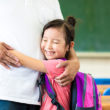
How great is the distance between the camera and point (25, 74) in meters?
0.99

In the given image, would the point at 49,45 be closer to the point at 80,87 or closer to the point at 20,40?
the point at 20,40

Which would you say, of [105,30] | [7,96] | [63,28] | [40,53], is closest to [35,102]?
[7,96]

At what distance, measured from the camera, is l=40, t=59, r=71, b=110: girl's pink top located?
1.04 meters

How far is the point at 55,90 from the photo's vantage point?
108 centimetres

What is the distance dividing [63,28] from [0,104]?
554mm

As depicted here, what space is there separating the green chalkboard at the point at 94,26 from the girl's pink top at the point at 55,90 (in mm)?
2286

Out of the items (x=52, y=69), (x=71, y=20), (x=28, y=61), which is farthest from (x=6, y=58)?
(x=71, y=20)

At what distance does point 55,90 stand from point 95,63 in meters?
2.44

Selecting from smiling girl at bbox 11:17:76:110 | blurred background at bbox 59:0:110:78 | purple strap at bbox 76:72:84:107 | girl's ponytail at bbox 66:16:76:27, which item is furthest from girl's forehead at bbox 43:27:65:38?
blurred background at bbox 59:0:110:78

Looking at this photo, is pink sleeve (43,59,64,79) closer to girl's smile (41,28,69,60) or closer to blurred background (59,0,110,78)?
girl's smile (41,28,69,60)

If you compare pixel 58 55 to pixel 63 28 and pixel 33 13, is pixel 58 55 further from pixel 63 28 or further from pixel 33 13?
pixel 33 13

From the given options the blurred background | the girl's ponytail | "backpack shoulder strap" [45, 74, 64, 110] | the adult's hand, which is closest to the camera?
the adult's hand

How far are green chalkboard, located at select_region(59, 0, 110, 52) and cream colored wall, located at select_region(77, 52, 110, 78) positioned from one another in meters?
0.10

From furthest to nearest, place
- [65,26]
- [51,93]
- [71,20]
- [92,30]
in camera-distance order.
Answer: [92,30] < [71,20] < [65,26] < [51,93]
